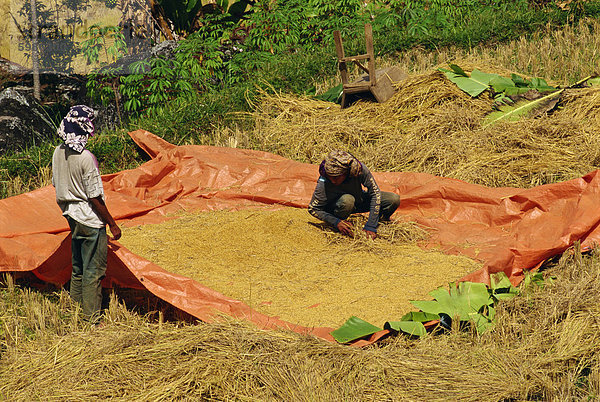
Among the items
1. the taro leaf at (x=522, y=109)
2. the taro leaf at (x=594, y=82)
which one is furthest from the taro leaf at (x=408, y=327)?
the taro leaf at (x=594, y=82)

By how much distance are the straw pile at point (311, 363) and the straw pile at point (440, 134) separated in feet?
7.50

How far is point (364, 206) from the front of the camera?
15.7 ft

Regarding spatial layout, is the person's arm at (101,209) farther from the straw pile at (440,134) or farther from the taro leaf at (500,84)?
the taro leaf at (500,84)

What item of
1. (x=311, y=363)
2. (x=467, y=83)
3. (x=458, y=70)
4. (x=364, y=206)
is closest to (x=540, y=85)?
(x=467, y=83)

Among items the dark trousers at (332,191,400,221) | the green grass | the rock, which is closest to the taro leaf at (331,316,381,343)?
the dark trousers at (332,191,400,221)

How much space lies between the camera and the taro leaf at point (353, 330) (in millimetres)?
3133

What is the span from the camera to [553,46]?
8.66 metres

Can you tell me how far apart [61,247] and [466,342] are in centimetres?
246

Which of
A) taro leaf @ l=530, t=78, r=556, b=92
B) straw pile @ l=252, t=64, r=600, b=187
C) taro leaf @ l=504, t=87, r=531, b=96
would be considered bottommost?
straw pile @ l=252, t=64, r=600, b=187

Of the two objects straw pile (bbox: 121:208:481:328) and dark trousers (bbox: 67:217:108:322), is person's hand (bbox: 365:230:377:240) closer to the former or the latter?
straw pile (bbox: 121:208:481:328)

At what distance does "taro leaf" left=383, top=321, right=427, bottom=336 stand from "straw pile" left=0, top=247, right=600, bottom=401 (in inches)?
2.0

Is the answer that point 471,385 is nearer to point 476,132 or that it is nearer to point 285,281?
point 285,281

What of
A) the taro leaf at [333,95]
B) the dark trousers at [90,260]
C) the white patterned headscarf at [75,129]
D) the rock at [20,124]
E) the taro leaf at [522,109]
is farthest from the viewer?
the taro leaf at [333,95]

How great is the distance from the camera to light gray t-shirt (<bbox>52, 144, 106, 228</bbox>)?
11.4 feet
